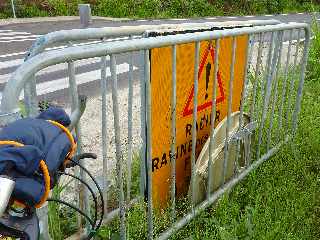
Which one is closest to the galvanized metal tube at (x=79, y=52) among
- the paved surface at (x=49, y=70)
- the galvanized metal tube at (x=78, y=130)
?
the galvanized metal tube at (x=78, y=130)

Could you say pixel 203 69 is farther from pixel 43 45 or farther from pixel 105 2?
pixel 105 2

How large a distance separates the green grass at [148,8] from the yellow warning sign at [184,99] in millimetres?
16032

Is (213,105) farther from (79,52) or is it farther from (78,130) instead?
(79,52)

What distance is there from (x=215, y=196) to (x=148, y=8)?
19.3 m

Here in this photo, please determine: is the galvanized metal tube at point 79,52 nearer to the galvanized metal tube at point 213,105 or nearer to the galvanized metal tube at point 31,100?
the galvanized metal tube at point 213,105

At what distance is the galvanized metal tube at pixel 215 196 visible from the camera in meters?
2.73

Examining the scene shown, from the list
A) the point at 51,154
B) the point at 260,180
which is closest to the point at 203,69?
the point at 260,180

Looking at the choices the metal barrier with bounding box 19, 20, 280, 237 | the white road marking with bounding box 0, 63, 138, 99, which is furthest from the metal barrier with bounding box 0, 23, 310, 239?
the white road marking with bounding box 0, 63, 138, 99

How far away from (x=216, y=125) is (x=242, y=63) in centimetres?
55

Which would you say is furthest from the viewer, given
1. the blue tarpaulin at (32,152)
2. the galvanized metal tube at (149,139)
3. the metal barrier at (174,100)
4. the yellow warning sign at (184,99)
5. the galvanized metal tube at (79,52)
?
the yellow warning sign at (184,99)

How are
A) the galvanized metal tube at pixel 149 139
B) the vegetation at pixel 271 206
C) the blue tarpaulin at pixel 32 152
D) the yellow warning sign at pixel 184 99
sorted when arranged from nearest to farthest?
the blue tarpaulin at pixel 32 152 < the galvanized metal tube at pixel 149 139 < the yellow warning sign at pixel 184 99 < the vegetation at pixel 271 206

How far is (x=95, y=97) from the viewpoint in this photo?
246 inches

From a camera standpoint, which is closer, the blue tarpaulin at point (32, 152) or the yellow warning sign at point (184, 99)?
the blue tarpaulin at point (32, 152)

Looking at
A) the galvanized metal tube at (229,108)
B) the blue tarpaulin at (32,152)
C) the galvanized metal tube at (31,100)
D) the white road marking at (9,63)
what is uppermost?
the blue tarpaulin at (32,152)
